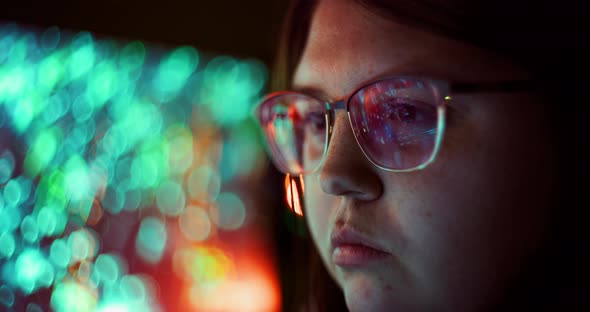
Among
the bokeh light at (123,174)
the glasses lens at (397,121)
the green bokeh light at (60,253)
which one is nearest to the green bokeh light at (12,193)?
the bokeh light at (123,174)

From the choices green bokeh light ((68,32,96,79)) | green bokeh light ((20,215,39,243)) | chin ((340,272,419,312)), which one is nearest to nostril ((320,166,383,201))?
chin ((340,272,419,312))

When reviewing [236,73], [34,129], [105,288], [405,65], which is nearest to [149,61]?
[236,73]

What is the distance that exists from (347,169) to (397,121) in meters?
0.09

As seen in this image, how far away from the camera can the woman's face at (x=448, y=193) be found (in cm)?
59

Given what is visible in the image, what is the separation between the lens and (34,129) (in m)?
1.02

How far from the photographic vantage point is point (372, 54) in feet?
2.15

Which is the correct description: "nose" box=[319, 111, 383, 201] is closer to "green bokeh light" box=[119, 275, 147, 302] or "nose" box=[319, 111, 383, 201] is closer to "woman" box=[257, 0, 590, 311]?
"woman" box=[257, 0, 590, 311]

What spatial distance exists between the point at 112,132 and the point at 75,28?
30 cm

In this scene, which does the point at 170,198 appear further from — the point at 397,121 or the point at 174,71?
the point at 397,121

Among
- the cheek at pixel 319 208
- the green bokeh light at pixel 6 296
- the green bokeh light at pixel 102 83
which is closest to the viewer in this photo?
the cheek at pixel 319 208

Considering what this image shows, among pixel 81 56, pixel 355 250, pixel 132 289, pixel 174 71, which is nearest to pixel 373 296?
pixel 355 250

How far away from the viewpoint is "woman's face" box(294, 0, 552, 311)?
1.94ft

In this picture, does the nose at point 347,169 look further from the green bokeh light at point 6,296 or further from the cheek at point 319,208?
the green bokeh light at point 6,296

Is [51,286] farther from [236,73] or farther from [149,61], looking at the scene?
[236,73]
